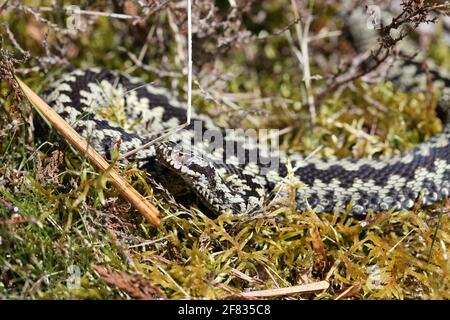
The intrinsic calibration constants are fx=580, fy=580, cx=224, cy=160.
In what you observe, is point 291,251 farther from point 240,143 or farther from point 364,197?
point 240,143

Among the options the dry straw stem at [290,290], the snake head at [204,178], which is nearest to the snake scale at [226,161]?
the snake head at [204,178]

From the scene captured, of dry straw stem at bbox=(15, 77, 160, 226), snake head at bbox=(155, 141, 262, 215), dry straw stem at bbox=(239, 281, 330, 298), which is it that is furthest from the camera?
snake head at bbox=(155, 141, 262, 215)

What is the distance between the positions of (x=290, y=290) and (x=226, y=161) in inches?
50.2

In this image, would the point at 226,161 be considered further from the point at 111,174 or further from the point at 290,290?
the point at 290,290

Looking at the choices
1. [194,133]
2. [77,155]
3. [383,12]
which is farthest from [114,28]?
[383,12]

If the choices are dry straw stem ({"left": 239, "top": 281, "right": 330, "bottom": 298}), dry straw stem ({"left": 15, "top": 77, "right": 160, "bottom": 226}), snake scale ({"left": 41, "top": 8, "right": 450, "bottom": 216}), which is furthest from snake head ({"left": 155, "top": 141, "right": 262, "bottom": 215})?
dry straw stem ({"left": 239, "top": 281, "right": 330, "bottom": 298})

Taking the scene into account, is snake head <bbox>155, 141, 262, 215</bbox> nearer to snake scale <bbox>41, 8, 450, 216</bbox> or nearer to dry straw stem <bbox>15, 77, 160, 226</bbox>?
snake scale <bbox>41, 8, 450, 216</bbox>

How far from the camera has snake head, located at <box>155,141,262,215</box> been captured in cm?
385

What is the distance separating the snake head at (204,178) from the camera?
385 centimetres

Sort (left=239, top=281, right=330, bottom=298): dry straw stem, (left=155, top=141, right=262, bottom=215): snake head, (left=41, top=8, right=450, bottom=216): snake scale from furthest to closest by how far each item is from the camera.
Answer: (left=41, top=8, right=450, bottom=216): snake scale → (left=155, top=141, right=262, bottom=215): snake head → (left=239, top=281, right=330, bottom=298): dry straw stem

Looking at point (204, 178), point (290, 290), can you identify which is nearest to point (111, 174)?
point (204, 178)

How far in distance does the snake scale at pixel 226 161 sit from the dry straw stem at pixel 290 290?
656mm

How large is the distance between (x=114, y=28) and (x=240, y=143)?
6.83 feet

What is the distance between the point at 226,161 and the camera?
14.8 ft
